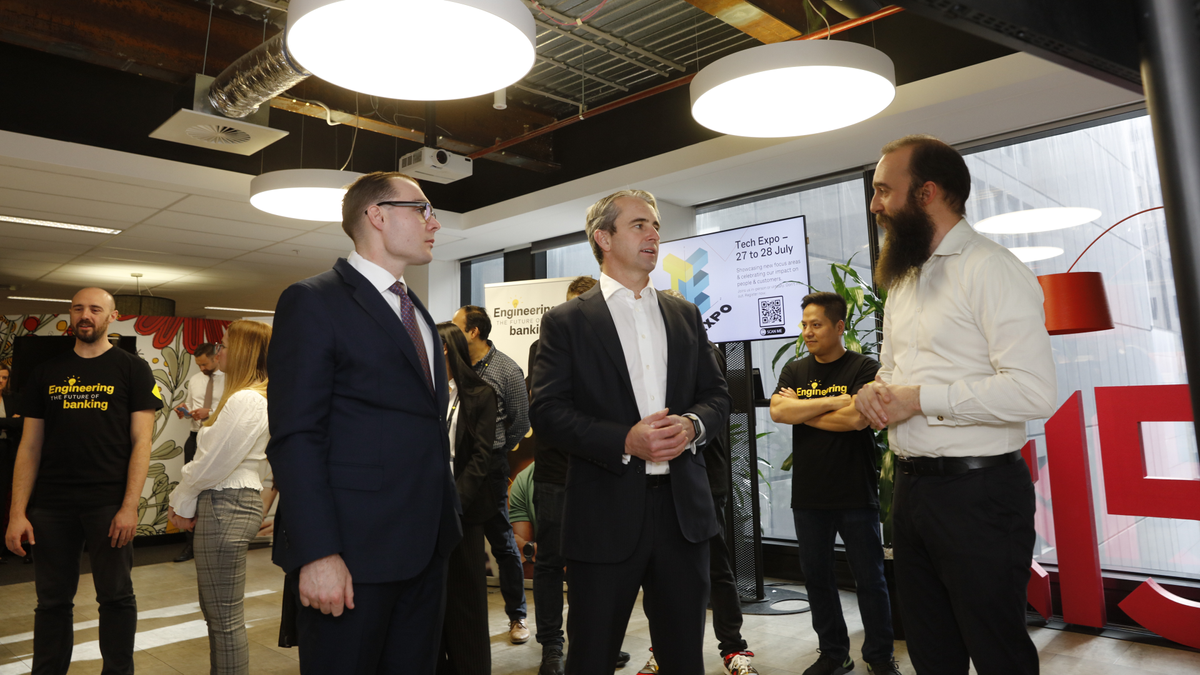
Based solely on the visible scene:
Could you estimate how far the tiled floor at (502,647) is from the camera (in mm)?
3238

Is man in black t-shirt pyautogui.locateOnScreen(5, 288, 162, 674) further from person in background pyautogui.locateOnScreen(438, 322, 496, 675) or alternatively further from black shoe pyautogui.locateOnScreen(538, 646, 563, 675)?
black shoe pyautogui.locateOnScreen(538, 646, 563, 675)

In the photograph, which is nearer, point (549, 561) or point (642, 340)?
point (642, 340)

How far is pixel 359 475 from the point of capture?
5.14ft

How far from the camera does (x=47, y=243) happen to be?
23.1 ft

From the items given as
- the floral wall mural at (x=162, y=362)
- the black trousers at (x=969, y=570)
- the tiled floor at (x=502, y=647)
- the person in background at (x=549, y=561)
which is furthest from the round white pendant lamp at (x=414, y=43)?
the floral wall mural at (x=162, y=362)

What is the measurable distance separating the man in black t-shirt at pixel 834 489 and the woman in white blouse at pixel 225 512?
2.20m

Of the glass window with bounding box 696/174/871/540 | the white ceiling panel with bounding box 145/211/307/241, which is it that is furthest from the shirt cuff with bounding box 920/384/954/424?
the white ceiling panel with bounding box 145/211/307/241

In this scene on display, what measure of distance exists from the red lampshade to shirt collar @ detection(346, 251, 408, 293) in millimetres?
2963

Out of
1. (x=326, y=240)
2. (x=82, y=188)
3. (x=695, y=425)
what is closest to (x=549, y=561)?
(x=695, y=425)

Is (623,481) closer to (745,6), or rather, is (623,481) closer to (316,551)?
(316,551)

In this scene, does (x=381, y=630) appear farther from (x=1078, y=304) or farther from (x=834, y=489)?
(x=1078, y=304)

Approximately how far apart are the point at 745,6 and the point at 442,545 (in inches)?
110

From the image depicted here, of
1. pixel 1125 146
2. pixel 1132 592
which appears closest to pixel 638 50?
pixel 1125 146

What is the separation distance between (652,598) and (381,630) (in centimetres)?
67
